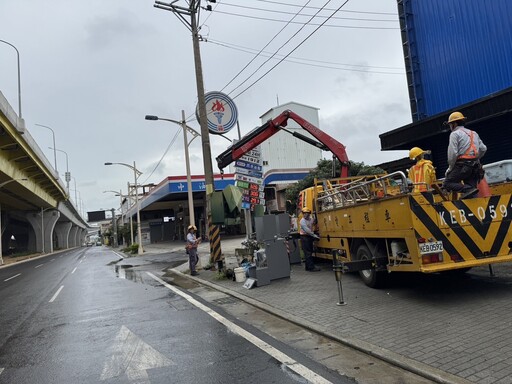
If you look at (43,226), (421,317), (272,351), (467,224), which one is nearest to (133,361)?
(272,351)

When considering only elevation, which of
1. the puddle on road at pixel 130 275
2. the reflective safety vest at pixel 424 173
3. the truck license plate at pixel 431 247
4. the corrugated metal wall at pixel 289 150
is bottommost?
the puddle on road at pixel 130 275

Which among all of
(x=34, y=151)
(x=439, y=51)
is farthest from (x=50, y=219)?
(x=439, y=51)

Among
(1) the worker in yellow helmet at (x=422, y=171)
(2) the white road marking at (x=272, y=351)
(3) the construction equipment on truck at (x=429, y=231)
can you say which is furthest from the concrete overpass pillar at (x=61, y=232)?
(1) the worker in yellow helmet at (x=422, y=171)

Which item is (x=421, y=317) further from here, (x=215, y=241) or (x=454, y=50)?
(x=454, y=50)

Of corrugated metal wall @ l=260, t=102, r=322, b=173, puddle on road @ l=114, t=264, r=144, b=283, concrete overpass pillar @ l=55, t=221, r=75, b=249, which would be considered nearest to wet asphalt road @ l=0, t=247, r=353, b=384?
puddle on road @ l=114, t=264, r=144, b=283

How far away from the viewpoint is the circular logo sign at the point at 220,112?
55.0 feet

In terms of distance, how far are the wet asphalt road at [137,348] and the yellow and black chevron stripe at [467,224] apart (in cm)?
305

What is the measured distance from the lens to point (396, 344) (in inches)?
206

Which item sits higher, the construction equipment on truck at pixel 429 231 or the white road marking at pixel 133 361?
the construction equipment on truck at pixel 429 231

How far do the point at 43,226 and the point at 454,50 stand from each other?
60.1m

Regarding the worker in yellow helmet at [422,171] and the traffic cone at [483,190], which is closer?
the traffic cone at [483,190]

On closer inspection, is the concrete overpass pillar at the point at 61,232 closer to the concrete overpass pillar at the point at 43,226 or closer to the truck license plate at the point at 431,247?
the concrete overpass pillar at the point at 43,226

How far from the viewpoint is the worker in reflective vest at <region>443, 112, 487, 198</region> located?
7.00 metres

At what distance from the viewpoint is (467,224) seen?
22.4ft
